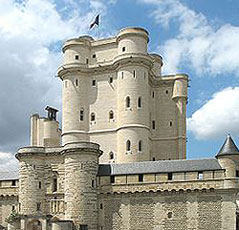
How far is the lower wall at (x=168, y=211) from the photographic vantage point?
4047cm

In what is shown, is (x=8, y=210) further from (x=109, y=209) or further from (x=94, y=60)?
(x=94, y=60)

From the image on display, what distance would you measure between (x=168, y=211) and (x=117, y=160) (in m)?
12.2

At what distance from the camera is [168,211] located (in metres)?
41.9

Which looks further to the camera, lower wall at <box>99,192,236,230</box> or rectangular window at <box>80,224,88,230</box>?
rectangular window at <box>80,224,88,230</box>

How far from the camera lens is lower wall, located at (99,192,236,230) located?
133ft

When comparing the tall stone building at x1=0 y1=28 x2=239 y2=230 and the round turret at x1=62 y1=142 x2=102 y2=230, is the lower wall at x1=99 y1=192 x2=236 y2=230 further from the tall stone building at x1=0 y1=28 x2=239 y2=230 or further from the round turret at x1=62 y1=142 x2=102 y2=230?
the round turret at x1=62 y1=142 x2=102 y2=230

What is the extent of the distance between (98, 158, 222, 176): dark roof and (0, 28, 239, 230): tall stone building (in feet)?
0.29

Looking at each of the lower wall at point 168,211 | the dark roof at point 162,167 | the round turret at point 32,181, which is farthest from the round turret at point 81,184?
the round turret at point 32,181

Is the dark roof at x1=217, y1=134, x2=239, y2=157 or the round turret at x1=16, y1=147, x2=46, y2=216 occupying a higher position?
the dark roof at x1=217, y1=134, x2=239, y2=157

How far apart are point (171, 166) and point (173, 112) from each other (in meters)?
16.3

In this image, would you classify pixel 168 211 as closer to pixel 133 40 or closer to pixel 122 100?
pixel 122 100

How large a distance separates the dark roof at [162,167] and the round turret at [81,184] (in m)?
1.44

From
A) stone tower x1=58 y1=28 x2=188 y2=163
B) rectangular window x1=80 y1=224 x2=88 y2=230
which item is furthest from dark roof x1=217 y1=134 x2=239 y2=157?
rectangular window x1=80 y1=224 x2=88 y2=230

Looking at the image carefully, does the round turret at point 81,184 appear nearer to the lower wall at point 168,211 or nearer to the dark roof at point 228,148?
the lower wall at point 168,211
